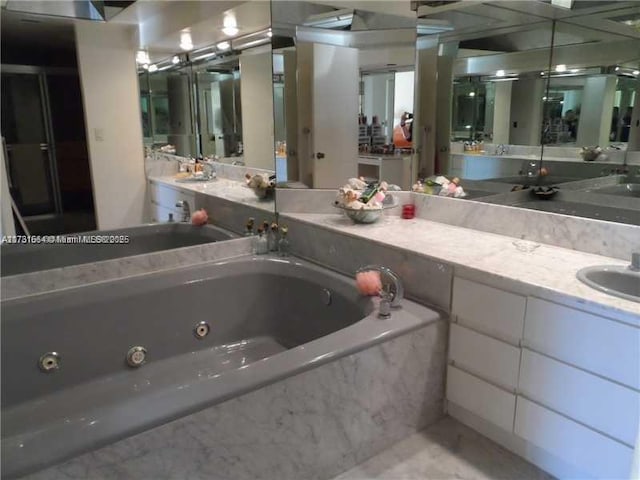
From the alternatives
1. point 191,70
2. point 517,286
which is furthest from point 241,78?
point 517,286

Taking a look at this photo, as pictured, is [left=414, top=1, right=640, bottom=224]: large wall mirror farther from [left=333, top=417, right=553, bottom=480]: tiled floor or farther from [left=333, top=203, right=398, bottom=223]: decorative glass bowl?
[left=333, top=417, right=553, bottom=480]: tiled floor

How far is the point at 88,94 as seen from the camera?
213 cm

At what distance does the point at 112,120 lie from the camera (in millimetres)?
2197

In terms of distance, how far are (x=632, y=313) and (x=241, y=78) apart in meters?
2.15

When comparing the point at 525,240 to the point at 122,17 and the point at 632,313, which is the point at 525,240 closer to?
the point at 632,313

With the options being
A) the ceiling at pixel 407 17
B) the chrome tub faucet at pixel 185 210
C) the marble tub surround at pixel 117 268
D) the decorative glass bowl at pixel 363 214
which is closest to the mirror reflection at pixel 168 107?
the ceiling at pixel 407 17

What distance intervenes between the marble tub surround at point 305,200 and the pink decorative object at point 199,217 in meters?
0.44

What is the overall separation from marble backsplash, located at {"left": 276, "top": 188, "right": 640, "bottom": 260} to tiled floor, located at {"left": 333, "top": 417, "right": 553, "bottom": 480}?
2.97 ft

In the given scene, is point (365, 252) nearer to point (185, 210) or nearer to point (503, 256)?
point (503, 256)

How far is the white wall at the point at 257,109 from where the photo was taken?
8.45ft

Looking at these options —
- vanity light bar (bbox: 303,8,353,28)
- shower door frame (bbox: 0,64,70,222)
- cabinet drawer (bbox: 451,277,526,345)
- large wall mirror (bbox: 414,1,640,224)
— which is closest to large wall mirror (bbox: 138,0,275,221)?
vanity light bar (bbox: 303,8,353,28)

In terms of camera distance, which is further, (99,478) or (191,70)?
(191,70)

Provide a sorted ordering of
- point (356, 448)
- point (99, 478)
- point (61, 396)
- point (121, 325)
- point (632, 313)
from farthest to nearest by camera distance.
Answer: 1. point (121, 325)
2. point (61, 396)
3. point (356, 448)
4. point (632, 313)
5. point (99, 478)

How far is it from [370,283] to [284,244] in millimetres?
803
